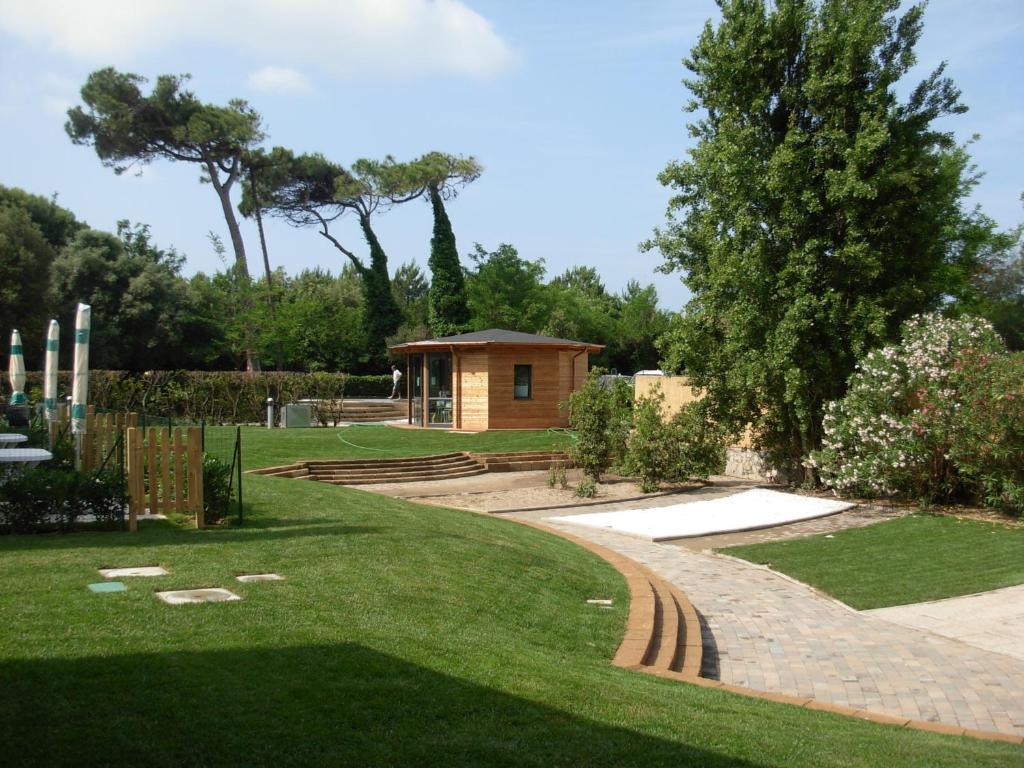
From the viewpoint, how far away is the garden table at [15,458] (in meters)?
8.52

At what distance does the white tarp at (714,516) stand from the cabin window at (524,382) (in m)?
12.4

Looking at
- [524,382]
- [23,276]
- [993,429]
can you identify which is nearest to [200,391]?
[23,276]

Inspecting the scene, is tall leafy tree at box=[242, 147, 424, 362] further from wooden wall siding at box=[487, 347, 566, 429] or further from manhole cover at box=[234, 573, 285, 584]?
manhole cover at box=[234, 573, 285, 584]

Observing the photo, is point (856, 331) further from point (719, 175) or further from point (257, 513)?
point (257, 513)

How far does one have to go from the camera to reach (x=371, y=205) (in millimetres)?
56375

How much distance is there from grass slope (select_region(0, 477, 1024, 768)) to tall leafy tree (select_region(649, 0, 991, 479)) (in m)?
11.8

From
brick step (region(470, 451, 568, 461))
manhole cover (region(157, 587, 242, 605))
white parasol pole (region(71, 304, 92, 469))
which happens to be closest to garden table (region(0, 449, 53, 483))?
white parasol pole (region(71, 304, 92, 469))

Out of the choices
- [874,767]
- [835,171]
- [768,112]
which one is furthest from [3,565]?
[768,112]

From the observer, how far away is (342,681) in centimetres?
484

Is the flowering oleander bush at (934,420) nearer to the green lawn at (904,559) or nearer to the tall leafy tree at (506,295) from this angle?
the green lawn at (904,559)

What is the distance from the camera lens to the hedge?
28250 millimetres

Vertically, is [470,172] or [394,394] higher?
[470,172]

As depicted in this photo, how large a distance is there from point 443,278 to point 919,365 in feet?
123

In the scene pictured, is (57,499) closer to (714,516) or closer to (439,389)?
(714,516)
